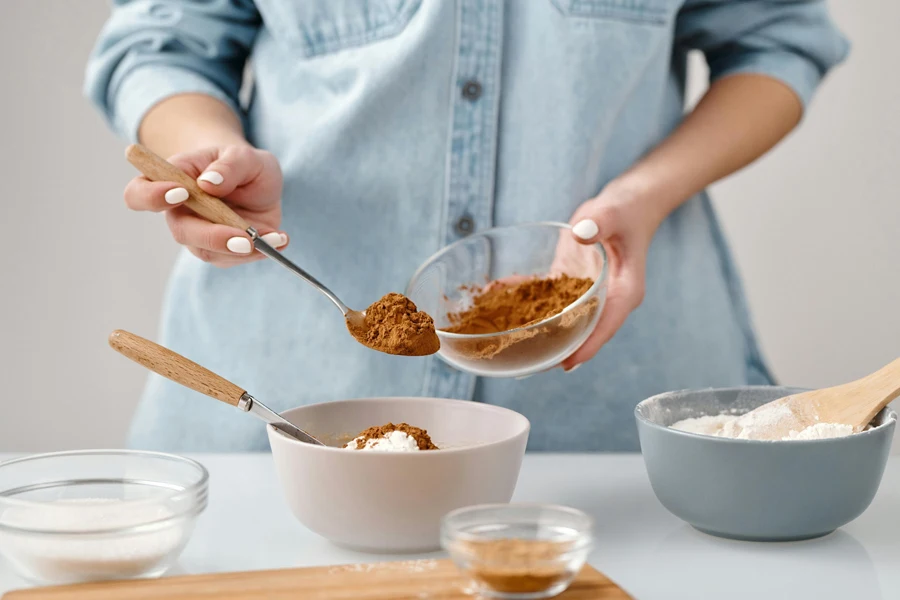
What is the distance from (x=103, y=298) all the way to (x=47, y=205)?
26 cm

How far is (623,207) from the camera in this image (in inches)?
43.4

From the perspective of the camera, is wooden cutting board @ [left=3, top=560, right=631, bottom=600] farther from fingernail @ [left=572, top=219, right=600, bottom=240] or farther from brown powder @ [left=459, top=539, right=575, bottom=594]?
fingernail @ [left=572, top=219, right=600, bottom=240]

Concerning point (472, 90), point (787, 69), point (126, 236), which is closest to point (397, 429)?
point (472, 90)

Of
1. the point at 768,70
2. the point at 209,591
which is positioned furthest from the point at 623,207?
the point at 209,591

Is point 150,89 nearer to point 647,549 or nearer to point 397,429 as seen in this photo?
point 397,429

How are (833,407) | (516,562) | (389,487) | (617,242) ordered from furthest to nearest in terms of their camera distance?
(617,242) → (833,407) → (389,487) → (516,562)

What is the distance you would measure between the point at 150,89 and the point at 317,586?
2.73 ft

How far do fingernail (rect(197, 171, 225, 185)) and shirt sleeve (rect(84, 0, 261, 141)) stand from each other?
355 millimetres

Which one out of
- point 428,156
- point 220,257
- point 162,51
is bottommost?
point 220,257

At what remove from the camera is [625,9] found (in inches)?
47.9

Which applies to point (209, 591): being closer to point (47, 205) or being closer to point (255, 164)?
point (255, 164)

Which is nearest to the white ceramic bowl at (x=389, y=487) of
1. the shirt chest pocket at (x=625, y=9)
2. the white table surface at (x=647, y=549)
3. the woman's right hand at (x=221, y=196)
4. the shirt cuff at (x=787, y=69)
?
the white table surface at (x=647, y=549)

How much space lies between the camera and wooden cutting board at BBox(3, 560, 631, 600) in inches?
26.5

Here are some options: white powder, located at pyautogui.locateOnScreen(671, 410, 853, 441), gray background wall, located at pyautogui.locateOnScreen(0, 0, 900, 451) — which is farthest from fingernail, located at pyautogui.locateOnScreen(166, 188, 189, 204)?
gray background wall, located at pyautogui.locateOnScreen(0, 0, 900, 451)
